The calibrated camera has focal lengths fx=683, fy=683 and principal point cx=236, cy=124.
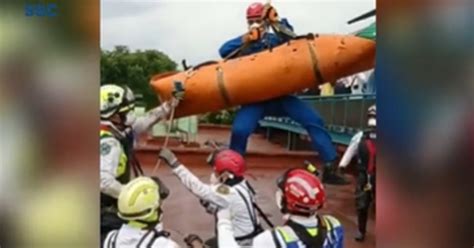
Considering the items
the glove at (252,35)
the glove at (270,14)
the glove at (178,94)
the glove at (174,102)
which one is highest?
the glove at (270,14)

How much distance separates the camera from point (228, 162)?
2463 millimetres

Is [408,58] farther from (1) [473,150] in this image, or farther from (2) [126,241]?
(2) [126,241]

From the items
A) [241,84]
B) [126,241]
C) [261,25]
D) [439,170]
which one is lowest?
[126,241]

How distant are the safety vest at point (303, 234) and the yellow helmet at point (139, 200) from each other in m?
0.44

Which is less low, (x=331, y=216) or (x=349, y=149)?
(x=349, y=149)

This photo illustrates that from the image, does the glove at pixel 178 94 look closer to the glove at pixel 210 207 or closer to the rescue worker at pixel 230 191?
the rescue worker at pixel 230 191

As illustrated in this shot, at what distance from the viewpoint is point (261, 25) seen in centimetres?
241

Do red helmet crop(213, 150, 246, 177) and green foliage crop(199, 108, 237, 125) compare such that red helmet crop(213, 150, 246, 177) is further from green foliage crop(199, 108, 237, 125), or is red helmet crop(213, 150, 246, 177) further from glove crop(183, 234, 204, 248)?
glove crop(183, 234, 204, 248)

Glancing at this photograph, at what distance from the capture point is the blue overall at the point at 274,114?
245 centimetres

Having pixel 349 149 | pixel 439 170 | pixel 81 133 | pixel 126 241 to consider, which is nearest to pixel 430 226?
pixel 439 170

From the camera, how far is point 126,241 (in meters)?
2.39

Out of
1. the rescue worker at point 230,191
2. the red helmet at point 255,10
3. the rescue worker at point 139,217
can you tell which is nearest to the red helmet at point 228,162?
→ the rescue worker at point 230,191

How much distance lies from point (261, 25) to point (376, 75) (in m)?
0.44

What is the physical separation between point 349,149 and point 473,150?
0.43 metres
